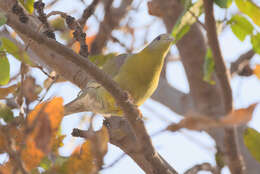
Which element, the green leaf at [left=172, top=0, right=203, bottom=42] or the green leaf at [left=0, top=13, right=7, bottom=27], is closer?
the green leaf at [left=0, top=13, right=7, bottom=27]

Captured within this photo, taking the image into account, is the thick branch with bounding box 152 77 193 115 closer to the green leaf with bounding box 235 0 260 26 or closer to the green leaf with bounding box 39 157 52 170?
the green leaf with bounding box 235 0 260 26

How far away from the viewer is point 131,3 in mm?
5027

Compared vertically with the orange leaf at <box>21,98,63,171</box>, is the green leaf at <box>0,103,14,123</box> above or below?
above

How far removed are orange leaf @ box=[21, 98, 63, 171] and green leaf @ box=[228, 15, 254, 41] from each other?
5.26 ft

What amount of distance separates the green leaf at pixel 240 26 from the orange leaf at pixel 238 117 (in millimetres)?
1501

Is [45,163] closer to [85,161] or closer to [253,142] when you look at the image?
[85,161]

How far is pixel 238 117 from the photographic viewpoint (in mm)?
1026

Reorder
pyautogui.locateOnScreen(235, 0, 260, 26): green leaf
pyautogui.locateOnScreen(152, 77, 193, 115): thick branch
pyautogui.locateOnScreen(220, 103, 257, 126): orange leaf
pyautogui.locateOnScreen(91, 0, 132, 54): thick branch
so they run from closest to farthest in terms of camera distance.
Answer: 1. pyautogui.locateOnScreen(220, 103, 257, 126): orange leaf
2. pyautogui.locateOnScreen(235, 0, 260, 26): green leaf
3. pyautogui.locateOnScreen(152, 77, 193, 115): thick branch
4. pyautogui.locateOnScreen(91, 0, 132, 54): thick branch

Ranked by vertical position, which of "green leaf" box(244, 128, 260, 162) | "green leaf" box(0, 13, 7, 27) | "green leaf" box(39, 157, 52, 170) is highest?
"green leaf" box(0, 13, 7, 27)

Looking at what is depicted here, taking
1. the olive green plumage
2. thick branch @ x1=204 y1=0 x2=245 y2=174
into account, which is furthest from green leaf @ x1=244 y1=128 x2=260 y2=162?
the olive green plumage

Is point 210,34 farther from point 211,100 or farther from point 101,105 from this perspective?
point 211,100

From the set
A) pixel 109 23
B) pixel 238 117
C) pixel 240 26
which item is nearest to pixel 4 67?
pixel 238 117

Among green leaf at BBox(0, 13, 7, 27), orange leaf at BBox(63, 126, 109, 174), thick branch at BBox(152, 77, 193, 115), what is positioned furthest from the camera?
thick branch at BBox(152, 77, 193, 115)

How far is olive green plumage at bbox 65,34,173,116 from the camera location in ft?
8.61
